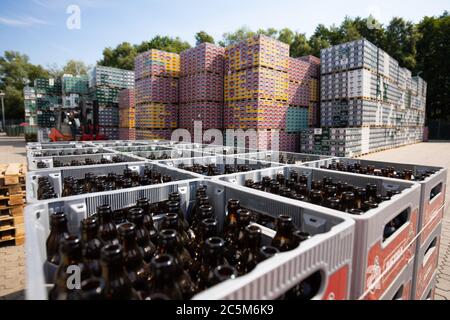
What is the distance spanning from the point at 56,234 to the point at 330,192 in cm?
179

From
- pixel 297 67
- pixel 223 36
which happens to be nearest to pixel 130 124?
pixel 297 67

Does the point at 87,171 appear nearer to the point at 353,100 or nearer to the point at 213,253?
the point at 213,253

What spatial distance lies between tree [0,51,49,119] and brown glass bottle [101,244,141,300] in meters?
48.8

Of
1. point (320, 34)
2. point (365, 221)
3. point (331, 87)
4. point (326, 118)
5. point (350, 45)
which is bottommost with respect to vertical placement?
point (365, 221)

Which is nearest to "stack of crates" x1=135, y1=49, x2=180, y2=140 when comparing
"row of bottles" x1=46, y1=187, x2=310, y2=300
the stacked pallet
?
the stacked pallet

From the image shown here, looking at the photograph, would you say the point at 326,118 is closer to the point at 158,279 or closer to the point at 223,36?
the point at 158,279

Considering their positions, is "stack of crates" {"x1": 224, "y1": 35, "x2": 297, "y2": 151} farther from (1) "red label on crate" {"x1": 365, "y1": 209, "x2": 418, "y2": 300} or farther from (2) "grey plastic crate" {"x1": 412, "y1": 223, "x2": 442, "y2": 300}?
(1) "red label on crate" {"x1": 365, "y1": 209, "x2": 418, "y2": 300}

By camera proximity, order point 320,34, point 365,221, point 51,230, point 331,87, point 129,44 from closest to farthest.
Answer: point 365,221 < point 51,230 < point 331,87 < point 320,34 < point 129,44

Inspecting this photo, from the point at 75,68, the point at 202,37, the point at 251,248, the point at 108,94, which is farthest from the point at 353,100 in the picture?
the point at 75,68

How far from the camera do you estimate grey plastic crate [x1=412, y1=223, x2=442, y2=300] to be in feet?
6.68

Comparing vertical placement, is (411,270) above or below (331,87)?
below

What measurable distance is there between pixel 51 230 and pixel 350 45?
13.2 meters

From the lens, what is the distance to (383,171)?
9.72 feet

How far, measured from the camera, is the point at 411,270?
194cm
